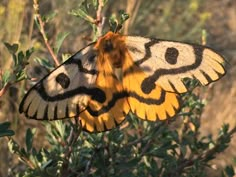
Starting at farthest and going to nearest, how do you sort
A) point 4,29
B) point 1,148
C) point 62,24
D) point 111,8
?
point 111,8
point 62,24
point 4,29
point 1,148

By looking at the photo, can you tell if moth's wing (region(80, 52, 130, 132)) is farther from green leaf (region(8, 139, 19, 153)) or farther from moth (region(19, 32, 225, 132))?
green leaf (region(8, 139, 19, 153))

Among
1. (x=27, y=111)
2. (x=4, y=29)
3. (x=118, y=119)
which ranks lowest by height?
(x=118, y=119)

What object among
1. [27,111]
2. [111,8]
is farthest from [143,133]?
[111,8]

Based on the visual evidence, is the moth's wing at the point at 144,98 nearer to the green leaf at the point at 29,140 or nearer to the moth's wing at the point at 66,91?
the moth's wing at the point at 66,91

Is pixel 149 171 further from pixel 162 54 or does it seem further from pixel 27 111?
pixel 27 111

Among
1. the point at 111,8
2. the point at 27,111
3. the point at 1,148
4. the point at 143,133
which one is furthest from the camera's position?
the point at 111,8

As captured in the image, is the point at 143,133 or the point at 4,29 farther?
the point at 4,29
